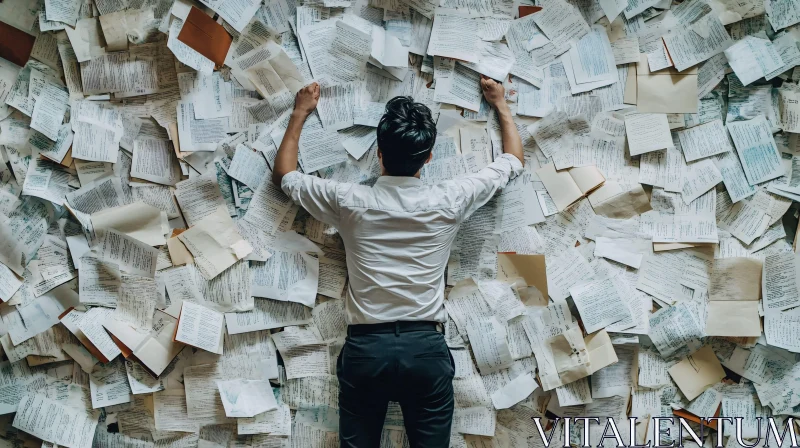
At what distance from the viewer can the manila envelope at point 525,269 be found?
211cm

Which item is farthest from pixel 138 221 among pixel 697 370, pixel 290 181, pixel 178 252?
pixel 697 370

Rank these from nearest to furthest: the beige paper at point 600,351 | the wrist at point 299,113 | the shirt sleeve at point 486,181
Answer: the shirt sleeve at point 486,181
the wrist at point 299,113
the beige paper at point 600,351

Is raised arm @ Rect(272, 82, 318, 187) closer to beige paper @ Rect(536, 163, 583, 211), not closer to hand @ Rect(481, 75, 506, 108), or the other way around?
hand @ Rect(481, 75, 506, 108)

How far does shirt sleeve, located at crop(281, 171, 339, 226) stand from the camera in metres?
1.87

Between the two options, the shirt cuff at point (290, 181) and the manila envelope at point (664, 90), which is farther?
the manila envelope at point (664, 90)

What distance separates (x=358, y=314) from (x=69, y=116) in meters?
1.03

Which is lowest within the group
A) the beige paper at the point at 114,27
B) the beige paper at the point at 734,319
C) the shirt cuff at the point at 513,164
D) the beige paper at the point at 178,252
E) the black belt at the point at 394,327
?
the beige paper at the point at 734,319

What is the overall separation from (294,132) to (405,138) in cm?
39

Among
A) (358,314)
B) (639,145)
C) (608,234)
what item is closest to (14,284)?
(358,314)

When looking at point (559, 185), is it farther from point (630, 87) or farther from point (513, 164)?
point (630, 87)

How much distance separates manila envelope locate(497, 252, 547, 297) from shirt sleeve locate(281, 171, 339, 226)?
1.83 feet

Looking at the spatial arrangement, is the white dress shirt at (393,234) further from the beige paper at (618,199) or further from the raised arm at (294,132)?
the beige paper at (618,199)

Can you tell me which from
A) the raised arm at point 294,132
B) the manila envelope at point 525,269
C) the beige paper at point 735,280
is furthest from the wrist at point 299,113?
the beige paper at point 735,280

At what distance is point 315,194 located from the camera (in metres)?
1.88
